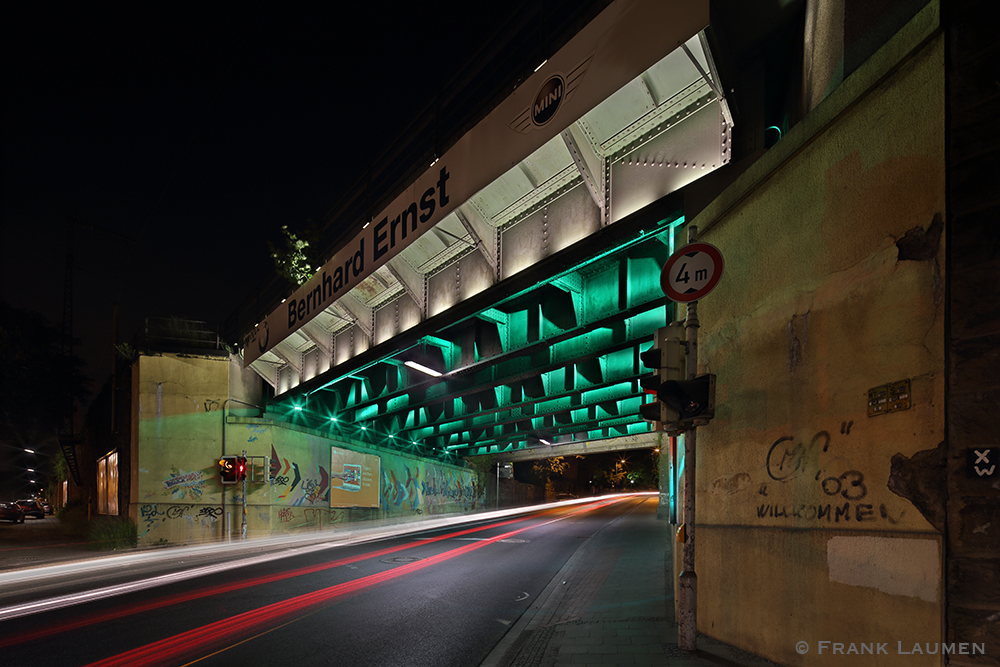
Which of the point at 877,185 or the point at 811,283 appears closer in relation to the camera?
the point at 877,185

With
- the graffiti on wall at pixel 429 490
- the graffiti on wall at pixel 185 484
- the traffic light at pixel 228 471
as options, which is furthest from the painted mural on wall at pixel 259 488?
the graffiti on wall at pixel 429 490

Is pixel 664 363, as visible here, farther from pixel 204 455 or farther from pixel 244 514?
pixel 204 455

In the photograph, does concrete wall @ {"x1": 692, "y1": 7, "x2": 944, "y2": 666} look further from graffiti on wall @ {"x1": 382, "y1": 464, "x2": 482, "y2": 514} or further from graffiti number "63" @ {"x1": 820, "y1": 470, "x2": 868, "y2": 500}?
graffiti on wall @ {"x1": 382, "y1": 464, "x2": 482, "y2": 514}

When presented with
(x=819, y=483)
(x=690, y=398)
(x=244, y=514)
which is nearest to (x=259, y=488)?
(x=244, y=514)

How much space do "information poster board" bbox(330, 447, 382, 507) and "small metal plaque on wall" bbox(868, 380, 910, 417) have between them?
977 inches

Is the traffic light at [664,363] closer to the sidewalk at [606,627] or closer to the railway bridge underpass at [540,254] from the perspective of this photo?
the sidewalk at [606,627]

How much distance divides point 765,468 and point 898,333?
187cm

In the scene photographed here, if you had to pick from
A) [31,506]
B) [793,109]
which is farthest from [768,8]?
[31,506]

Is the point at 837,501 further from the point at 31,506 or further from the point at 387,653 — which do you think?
the point at 31,506

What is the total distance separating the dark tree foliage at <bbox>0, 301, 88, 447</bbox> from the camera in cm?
3080

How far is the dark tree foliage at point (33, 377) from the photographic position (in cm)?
3080

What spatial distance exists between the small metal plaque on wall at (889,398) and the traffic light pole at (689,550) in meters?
1.67

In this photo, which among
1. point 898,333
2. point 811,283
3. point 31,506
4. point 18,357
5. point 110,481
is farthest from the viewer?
point 31,506

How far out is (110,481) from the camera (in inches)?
971
